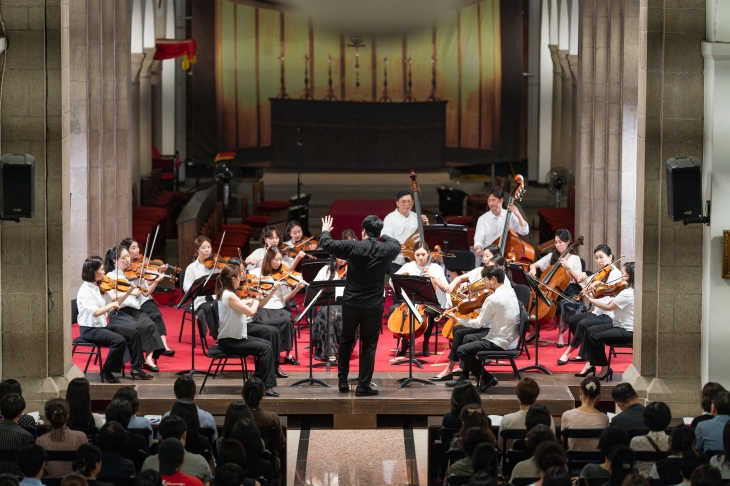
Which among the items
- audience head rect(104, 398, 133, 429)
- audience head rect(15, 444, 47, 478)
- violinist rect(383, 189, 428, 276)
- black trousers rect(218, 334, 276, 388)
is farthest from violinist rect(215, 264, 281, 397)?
audience head rect(15, 444, 47, 478)

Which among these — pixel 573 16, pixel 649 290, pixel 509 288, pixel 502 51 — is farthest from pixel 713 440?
pixel 502 51

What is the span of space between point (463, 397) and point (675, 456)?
1.45 m

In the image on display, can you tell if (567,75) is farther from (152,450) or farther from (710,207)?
(152,450)

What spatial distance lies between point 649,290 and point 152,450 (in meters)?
4.19

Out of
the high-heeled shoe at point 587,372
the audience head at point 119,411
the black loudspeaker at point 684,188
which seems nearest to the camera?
the audience head at point 119,411

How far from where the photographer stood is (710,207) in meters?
9.59

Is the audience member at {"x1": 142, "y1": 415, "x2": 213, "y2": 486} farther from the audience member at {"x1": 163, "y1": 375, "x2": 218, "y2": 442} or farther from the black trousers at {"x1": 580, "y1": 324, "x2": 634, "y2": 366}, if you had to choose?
the black trousers at {"x1": 580, "y1": 324, "x2": 634, "y2": 366}

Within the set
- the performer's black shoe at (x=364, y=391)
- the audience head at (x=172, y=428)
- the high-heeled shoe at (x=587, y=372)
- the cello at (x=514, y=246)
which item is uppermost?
the cello at (x=514, y=246)

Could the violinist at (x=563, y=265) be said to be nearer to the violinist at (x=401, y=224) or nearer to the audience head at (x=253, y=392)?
the violinist at (x=401, y=224)

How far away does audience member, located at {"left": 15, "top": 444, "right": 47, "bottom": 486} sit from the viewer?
6766 mm

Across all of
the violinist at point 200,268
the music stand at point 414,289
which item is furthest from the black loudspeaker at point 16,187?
the music stand at point 414,289

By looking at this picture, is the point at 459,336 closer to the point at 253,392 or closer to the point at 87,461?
the point at 253,392

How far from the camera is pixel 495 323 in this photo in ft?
33.9

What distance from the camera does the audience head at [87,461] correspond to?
6.77 metres
